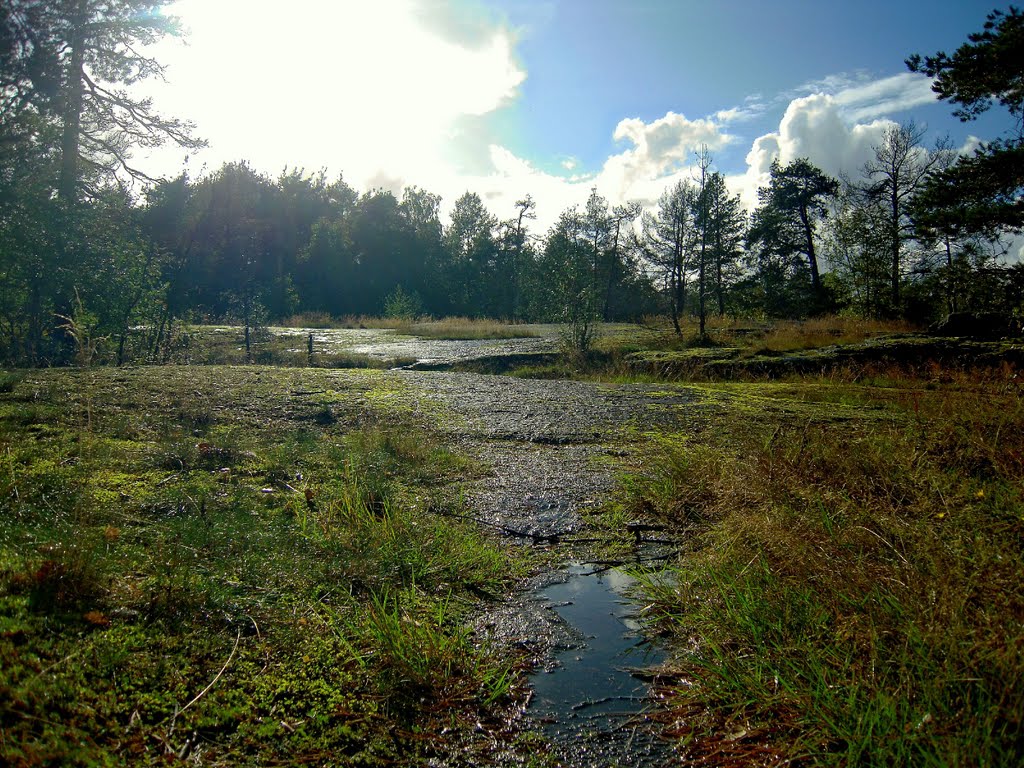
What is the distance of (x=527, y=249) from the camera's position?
53875 millimetres

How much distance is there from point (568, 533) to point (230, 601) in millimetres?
1704

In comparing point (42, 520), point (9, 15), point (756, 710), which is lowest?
point (756, 710)

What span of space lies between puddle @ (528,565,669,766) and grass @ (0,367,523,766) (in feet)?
0.52

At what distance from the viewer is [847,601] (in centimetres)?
206

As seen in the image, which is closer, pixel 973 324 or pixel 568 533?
pixel 568 533

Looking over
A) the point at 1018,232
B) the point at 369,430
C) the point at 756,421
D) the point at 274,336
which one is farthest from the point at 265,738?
the point at 1018,232

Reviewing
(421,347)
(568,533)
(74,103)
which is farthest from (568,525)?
(74,103)

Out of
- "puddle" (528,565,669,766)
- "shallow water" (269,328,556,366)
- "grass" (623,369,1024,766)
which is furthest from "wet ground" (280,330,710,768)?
"shallow water" (269,328,556,366)

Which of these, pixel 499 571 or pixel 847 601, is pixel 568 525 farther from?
pixel 847 601

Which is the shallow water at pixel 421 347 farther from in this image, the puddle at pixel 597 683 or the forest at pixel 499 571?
the puddle at pixel 597 683

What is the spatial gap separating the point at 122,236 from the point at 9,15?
4.27 metres

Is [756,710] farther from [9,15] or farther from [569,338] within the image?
[9,15]

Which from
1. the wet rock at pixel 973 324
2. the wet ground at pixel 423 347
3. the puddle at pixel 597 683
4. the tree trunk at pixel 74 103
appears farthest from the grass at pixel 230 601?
the wet rock at pixel 973 324

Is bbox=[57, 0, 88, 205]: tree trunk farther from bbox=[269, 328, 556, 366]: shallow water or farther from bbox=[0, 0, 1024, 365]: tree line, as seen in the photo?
bbox=[269, 328, 556, 366]: shallow water
